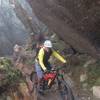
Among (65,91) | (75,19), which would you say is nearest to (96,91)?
(65,91)

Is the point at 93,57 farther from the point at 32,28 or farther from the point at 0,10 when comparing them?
the point at 0,10

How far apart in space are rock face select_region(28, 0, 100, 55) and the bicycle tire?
341 cm

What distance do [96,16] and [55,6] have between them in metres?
2.47

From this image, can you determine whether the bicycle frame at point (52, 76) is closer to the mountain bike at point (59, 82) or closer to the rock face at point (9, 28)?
the mountain bike at point (59, 82)

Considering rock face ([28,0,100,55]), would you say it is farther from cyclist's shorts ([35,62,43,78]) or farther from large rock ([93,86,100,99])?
cyclist's shorts ([35,62,43,78])

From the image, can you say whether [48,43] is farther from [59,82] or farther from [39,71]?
[59,82]

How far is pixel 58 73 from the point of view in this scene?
11.8 metres

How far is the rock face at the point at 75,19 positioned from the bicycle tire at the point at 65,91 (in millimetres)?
3413

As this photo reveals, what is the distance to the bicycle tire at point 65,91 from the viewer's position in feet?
37.2

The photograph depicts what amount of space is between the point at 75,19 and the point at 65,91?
3985 mm

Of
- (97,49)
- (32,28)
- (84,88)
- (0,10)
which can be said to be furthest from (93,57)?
(0,10)

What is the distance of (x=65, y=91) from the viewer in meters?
11.5

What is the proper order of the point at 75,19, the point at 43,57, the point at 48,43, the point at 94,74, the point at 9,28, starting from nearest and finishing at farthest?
the point at 48,43, the point at 43,57, the point at 75,19, the point at 94,74, the point at 9,28

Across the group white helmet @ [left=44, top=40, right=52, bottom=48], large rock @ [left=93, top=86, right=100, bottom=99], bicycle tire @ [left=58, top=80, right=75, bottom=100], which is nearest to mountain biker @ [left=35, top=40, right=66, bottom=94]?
white helmet @ [left=44, top=40, right=52, bottom=48]
